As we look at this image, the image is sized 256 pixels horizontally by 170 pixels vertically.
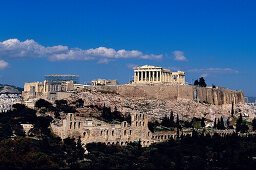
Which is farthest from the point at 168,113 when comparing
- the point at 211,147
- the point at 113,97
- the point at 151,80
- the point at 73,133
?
the point at 73,133

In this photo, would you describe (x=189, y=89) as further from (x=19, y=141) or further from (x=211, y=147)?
(x=19, y=141)

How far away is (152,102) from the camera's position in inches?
3381

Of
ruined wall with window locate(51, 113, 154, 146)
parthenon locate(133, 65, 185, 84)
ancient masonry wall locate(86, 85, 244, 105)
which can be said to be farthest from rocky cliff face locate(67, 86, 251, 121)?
ruined wall with window locate(51, 113, 154, 146)

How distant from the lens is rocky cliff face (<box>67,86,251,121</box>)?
80312mm

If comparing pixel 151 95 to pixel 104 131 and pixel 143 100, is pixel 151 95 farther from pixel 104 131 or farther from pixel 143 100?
pixel 104 131

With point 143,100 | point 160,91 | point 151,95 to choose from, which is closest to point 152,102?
point 143,100

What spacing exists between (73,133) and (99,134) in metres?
3.48

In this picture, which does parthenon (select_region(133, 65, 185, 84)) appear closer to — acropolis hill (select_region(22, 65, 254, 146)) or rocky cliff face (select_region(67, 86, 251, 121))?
acropolis hill (select_region(22, 65, 254, 146))

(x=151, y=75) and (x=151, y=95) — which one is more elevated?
(x=151, y=75)

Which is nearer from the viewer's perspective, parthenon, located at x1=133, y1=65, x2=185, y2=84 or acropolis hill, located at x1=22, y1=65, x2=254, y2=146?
acropolis hill, located at x1=22, y1=65, x2=254, y2=146

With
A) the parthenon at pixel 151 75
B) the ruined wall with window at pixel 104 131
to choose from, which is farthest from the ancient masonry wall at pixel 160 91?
the ruined wall with window at pixel 104 131

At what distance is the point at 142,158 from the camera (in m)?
41.5

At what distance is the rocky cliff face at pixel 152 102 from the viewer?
8031cm

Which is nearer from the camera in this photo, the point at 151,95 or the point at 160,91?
the point at 151,95
